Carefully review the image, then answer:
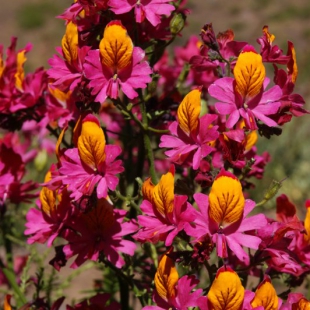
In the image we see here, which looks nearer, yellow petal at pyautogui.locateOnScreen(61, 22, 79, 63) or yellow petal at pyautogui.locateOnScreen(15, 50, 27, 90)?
yellow petal at pyautogui.locateOnScreen(61, 22, 79, 63)

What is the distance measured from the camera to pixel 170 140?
51.8 inches

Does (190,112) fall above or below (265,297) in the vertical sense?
above

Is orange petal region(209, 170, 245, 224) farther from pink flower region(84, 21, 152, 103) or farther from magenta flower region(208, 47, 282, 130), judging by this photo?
pink flower region(84, 21, 152, 103)

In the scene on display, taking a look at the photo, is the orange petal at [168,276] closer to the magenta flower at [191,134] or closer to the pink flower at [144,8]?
the magenta flower at [191,134]

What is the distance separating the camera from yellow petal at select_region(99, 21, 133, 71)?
1.28 metres

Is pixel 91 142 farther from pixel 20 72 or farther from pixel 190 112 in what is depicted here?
pixel 20 72

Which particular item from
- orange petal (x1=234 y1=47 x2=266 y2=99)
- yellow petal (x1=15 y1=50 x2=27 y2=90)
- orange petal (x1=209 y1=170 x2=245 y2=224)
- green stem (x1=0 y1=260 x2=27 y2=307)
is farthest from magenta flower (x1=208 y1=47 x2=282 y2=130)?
green stem (x1=0 y1=260 x2=27 y2=307)

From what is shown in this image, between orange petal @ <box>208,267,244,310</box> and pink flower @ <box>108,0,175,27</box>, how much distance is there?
0.56 m

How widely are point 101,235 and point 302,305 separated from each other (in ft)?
1.56

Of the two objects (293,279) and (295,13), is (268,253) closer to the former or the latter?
(293,279)

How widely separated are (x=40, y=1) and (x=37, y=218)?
722 inches

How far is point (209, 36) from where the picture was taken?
4.54 feet

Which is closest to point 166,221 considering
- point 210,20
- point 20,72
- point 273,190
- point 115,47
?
point 273,190

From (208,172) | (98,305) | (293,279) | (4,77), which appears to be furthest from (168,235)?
(4,77)
